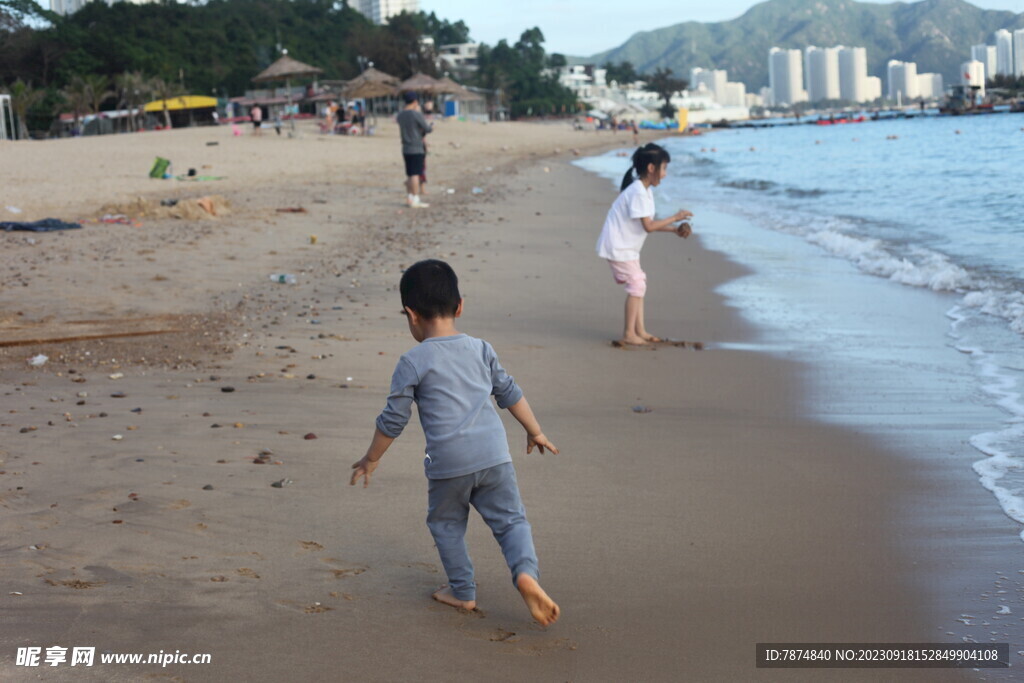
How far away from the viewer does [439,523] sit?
2873mm

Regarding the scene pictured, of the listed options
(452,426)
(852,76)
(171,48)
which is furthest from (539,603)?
(852,76)

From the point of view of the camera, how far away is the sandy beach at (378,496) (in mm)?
2584

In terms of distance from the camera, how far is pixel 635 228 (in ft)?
22.3

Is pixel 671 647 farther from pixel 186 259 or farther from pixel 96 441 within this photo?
pixel 186 259

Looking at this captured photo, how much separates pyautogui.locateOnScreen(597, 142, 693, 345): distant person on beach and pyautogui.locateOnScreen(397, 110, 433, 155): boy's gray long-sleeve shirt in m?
8.27

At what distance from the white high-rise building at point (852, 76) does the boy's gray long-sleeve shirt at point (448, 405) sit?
184409mm

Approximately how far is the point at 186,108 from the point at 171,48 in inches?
580

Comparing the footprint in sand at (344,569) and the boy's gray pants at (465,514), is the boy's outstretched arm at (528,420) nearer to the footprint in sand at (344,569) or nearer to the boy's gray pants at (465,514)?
the boy's gray pants at (465,514)

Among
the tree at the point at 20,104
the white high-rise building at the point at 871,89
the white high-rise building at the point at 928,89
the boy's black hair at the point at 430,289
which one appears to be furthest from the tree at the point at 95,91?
the white high-rise building at the point at 871,89

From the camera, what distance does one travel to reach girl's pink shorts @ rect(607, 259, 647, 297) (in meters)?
6.71

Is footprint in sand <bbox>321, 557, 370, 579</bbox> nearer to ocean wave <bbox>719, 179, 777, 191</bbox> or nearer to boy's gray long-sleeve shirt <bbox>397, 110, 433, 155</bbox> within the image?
boy's gray long-sleeve shirt <bbox>397, 110, 433, 155</bbox>

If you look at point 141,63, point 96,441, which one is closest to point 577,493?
point 96,441

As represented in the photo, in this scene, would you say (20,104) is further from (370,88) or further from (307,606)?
(307,606)

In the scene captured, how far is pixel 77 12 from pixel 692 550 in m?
73.8
